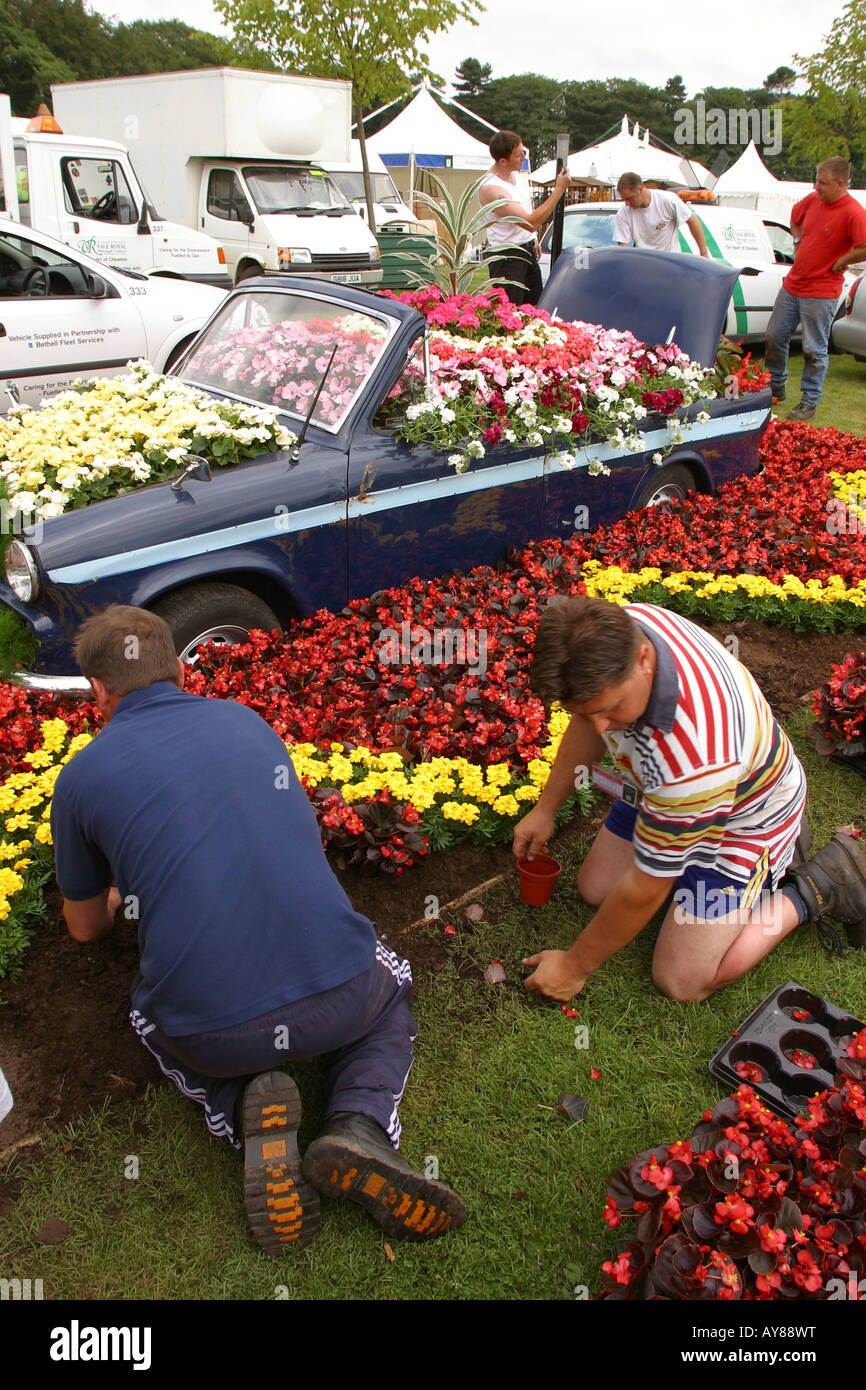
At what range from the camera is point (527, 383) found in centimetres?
517

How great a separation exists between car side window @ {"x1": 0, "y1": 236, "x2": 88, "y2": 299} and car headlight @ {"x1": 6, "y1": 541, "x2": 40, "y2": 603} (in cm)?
501

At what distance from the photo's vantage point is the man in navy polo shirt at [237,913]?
7.12 ft

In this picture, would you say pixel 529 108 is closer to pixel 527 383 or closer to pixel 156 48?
pixel 156 48

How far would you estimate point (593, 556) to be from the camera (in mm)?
5559

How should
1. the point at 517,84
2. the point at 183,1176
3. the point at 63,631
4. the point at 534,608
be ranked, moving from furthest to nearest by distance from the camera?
the point at 517,84 → the point at 534,608 → the point at 63,631 → the point at 183,1176

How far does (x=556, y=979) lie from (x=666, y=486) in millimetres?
4110

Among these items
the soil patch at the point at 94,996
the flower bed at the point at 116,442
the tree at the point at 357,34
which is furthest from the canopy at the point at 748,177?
the soil patch at the point at 94,996

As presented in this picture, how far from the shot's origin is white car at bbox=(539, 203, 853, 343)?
11633 millimetres

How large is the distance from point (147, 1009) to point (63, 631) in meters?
1.97

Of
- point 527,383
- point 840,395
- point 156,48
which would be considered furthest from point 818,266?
point 156,48

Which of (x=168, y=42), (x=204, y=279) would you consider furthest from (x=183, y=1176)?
(x=168, y=42)

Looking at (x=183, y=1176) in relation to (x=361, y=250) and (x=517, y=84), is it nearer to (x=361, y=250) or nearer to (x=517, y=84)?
(x=361, y=250)

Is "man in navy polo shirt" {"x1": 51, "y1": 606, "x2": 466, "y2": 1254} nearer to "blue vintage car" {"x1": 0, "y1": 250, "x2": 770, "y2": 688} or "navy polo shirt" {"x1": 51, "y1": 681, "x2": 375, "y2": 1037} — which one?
"navy polo shirt" {"x1": 51, "y1": 681, "x2": 375, "y2": 1037}
